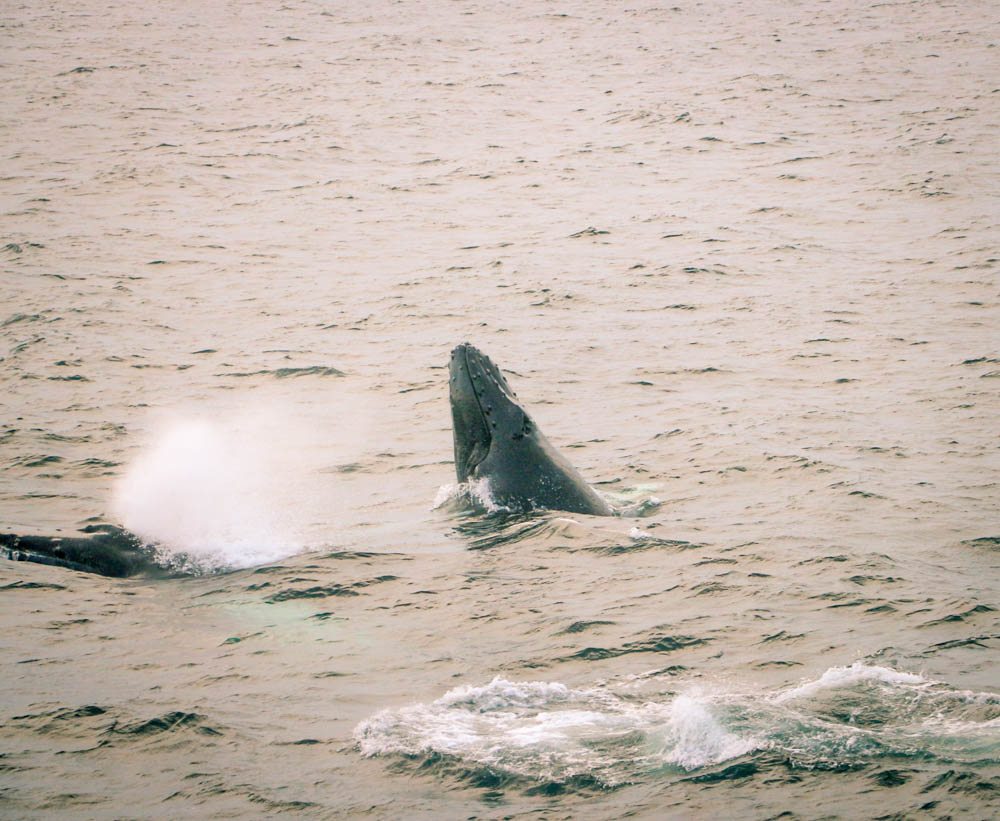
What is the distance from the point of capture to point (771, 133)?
44.3 metres

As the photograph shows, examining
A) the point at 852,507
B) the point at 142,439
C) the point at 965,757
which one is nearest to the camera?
the point at 965,757

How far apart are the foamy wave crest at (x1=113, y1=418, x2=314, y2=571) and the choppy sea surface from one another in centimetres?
8

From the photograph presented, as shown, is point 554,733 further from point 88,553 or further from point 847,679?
point 88,553

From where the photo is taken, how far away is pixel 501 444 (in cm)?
1442

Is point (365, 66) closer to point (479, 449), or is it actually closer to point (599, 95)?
point (599, 95)

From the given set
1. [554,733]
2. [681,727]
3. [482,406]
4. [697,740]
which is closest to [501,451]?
[482,406]

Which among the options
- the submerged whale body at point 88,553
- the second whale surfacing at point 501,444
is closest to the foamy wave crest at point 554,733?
the second whale surfacing at point 501,444

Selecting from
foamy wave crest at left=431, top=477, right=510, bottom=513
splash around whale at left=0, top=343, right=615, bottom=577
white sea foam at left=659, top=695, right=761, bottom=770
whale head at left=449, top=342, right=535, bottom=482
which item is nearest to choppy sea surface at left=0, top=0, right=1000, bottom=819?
white sea foam at left=659, top=695, right=761, bottom=770

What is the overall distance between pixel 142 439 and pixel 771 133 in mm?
30212

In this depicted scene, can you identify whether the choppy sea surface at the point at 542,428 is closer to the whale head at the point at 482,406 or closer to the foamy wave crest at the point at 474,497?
the foamy wave crest at the point at 474,497

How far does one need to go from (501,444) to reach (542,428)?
17.5 feet

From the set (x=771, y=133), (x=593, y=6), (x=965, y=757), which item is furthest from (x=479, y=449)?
(x=593, y=6)

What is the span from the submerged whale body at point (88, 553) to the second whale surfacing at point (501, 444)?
3622 mm

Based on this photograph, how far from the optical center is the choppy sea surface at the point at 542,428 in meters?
8.82
